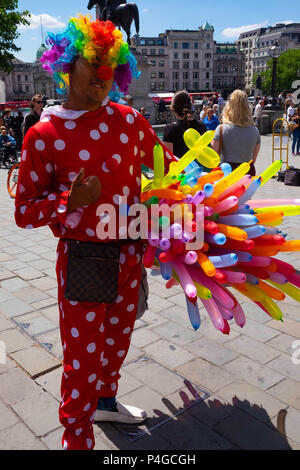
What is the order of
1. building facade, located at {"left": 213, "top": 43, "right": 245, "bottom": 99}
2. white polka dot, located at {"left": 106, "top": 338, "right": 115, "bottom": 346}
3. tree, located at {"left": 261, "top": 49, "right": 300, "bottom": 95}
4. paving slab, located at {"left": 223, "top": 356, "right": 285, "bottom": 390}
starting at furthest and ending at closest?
1. building facade, located at {"left": 213, "top": 43, "right": 245, "bottom": 99}
2. tree, located at {"left": 261, "top": 49, "right": 300, "bottom": 95}
3. paving slab, located at {"left": 223, "top": 356, "right": 285, "bottom": 390}
4. white polka dot, located at {"left": 106, "top": 338, "right": 115, "bottom": 346}

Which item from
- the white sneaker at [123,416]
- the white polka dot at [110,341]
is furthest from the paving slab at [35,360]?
the white polka dot at [110,341]

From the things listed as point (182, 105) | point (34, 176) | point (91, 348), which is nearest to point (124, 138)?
point (34, 176)

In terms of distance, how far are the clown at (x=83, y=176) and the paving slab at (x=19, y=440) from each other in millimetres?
349

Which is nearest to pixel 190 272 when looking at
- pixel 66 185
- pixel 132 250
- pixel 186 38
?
pixel 132 250

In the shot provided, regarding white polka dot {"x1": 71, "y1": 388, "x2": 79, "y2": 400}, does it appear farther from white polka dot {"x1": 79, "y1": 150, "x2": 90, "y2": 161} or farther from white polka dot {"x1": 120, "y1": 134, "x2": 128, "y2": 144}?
white polka dot {"x1": 120, "y1": 134, "x2": 128, "y2": 144}

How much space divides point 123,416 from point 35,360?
0.94m

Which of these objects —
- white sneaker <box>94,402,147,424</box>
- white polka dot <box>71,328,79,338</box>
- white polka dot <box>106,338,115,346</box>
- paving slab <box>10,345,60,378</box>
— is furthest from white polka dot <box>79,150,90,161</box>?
paving slab <box>10,345,60,378</box>

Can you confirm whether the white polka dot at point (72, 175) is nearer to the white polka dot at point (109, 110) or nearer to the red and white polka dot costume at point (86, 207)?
the red and white polka dot costume at point (86, 207)

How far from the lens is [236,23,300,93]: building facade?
367 feet

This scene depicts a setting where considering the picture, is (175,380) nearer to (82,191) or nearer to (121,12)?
(82,191)

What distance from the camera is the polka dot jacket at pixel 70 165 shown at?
181cm

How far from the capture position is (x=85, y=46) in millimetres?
1819

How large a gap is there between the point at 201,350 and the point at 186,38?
115 metres

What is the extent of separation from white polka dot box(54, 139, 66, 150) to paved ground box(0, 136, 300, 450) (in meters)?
1.49
